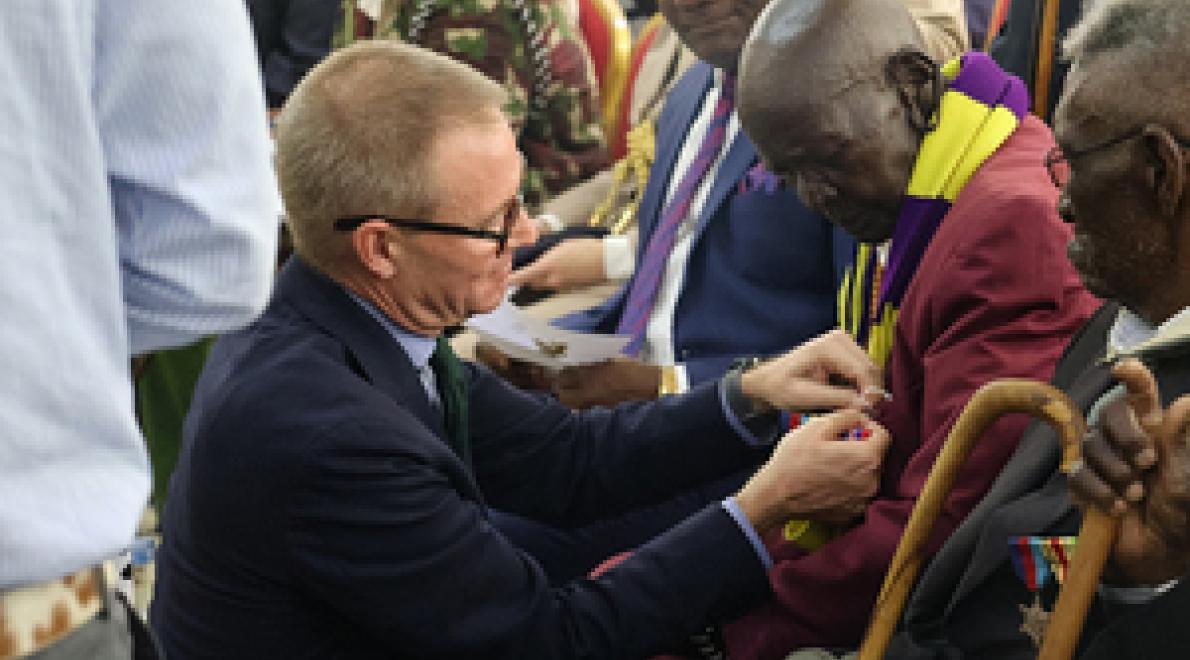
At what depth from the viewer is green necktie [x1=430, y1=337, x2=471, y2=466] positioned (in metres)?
2.22

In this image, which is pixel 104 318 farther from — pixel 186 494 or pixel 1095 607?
pixel 1095 607

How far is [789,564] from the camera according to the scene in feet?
7.00

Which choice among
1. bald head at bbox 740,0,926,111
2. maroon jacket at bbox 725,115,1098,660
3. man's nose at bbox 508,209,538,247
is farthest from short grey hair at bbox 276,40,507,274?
maroon jacket at bbox 725,115,1098,660

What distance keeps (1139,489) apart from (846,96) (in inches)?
38.5

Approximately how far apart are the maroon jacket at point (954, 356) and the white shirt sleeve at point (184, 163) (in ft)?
3.42

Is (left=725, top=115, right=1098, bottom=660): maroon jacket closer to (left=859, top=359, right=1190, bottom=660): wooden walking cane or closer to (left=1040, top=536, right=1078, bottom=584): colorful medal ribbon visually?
(left=859, top=359, right=1190, bottom=660): wooden walking cane

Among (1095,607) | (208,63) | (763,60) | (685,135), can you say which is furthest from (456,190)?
(685,135)

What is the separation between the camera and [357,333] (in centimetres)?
201

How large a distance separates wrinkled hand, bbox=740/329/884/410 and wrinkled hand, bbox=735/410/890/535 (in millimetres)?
143

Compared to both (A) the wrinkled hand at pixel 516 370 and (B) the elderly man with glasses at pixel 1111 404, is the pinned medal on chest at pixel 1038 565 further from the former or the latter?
(A) the wrinkled hand at pixel 516 370

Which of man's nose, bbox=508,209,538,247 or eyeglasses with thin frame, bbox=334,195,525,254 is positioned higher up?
eyeglasses with thin frame, bbox=334,195,525,254

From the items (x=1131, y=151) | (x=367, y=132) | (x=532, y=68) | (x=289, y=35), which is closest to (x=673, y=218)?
(x=532, y=68)

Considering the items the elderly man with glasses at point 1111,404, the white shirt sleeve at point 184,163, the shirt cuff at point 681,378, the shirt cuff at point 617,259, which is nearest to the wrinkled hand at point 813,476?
the elderly man with glasses at point 1111,404

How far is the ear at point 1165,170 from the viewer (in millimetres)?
1536
